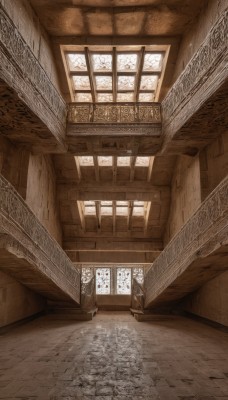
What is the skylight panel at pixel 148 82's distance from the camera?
10540 mm

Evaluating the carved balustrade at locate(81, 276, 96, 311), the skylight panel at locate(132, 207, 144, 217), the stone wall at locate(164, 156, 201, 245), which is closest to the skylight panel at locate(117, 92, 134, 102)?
the stone wall at locate(164, 156, 201, 245)

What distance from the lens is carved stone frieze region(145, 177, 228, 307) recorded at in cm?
619

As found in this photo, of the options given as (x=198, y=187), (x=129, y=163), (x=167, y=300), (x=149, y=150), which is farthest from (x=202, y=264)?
(x=129, y=163)

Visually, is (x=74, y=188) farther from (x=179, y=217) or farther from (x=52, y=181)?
(x=179, y=217)

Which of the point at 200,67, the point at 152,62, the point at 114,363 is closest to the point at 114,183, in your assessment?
the point at 152,62

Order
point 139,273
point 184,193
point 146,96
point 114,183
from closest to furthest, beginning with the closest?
1. point 184,193
2. point 146,96
3. point 114,183
4. point 139,273

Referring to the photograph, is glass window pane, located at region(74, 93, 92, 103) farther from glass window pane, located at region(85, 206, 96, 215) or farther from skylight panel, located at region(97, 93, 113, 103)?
glass window pane, located at region(85, 206, 96, 215)

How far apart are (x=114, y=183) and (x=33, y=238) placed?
676cm

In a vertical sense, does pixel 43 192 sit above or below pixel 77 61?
below

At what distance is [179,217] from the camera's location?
1171cm

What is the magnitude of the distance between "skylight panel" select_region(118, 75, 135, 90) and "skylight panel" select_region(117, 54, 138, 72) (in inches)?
10.1

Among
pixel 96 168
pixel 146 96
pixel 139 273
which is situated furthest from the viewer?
pixel 139 273

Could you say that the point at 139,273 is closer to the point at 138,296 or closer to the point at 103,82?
the point at 138,296

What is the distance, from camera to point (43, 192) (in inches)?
432
